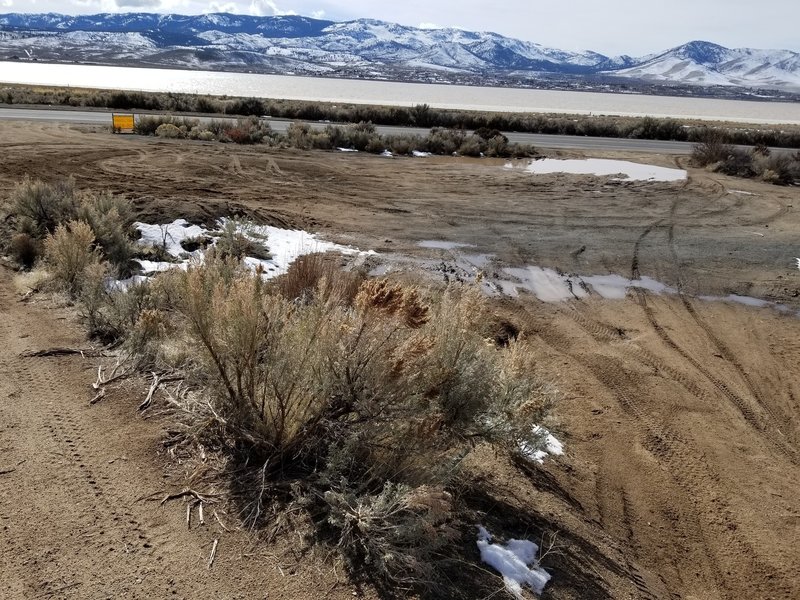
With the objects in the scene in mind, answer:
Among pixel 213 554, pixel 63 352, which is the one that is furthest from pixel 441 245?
pixel 213 554

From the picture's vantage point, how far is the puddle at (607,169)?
23.6 meters

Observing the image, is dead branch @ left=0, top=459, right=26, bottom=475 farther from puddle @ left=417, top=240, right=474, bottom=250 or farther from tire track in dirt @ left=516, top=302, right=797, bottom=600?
puddle @ left=417, top=240, right=474, bottom=250

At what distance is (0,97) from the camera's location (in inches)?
1387

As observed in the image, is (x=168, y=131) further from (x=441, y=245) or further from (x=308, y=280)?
(x=308, y=280)

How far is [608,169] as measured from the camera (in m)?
25.2

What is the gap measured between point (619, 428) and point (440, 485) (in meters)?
3.66

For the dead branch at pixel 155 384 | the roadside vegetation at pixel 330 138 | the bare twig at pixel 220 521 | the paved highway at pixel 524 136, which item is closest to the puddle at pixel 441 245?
the dead branch at pixel 155 384

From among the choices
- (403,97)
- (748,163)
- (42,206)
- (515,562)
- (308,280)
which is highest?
(403,97)

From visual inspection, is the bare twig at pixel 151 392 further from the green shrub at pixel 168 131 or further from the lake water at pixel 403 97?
the lake water at pixel 403 97

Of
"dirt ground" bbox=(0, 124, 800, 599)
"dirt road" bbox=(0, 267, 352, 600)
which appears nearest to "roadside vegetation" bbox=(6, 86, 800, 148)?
"dirt ground" bbox=(0, 124, 800, 599)

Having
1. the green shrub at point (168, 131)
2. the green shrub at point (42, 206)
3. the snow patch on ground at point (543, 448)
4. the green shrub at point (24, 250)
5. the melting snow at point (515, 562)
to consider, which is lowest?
the snow patch on ground at point (543, 448)

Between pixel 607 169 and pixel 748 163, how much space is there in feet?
22.7

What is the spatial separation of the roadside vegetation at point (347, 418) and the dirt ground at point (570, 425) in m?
0.29

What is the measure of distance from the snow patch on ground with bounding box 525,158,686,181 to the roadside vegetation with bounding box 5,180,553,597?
19522 millimetres
